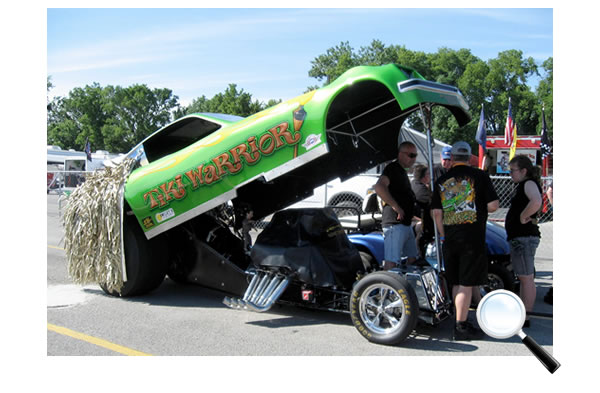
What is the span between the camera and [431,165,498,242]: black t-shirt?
4.63 metres

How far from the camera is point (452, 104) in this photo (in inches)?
184

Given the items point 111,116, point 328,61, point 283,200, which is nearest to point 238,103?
point 328,61

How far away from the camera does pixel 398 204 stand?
547 cm

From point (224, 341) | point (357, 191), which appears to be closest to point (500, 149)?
point (357, 191)

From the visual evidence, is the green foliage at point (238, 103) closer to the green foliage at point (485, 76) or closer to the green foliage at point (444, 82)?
the green foliage at point (444, 82)

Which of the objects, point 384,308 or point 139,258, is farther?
point 139,258

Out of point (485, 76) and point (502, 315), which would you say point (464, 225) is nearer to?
point (502, 315)

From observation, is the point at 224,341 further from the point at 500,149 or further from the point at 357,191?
the point at 500,149

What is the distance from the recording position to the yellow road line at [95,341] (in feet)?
14.5

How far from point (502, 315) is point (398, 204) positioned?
2940mm

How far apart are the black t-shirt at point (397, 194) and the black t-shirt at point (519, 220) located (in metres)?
0.99

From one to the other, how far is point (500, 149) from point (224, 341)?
28.2m
